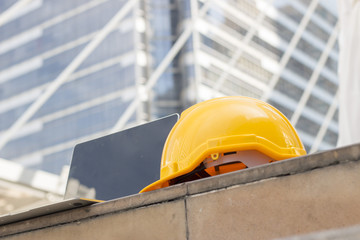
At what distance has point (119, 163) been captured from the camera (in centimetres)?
246

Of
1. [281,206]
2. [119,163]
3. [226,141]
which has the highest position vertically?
[119,163]

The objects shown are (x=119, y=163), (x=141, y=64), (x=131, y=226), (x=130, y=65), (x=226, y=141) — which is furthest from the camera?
(x=141, y=64)

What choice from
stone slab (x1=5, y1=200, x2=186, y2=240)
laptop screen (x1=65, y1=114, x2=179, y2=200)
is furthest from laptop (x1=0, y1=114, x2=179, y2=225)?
stone slab (x1=5, y1=200, x2=186, y2=240)

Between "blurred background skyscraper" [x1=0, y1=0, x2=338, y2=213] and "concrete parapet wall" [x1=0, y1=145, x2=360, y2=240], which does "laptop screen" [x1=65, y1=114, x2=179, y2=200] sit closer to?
"concrete parapet wall" [x1=0, y1=145, x2=360, y2=240]

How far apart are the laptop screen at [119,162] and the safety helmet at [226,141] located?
85cm

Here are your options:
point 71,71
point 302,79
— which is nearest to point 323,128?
point 302,79

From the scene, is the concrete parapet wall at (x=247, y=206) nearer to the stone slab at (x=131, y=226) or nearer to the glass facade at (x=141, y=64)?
the stone slab at (x=131, y=226)

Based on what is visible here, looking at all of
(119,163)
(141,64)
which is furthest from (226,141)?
(141,64)

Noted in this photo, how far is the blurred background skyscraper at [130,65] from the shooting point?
122ft

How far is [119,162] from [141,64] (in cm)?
3485

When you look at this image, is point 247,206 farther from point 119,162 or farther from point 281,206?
point 119,162

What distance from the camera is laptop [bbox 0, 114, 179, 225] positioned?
239 cm

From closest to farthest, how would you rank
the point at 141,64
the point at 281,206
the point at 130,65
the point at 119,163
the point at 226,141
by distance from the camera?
the point at 281,206 → the point at 226,141 → the point at 119,163 → the point at 130,65 → the point at 141,64

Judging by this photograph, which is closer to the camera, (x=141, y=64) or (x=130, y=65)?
(x=130, y=65)
